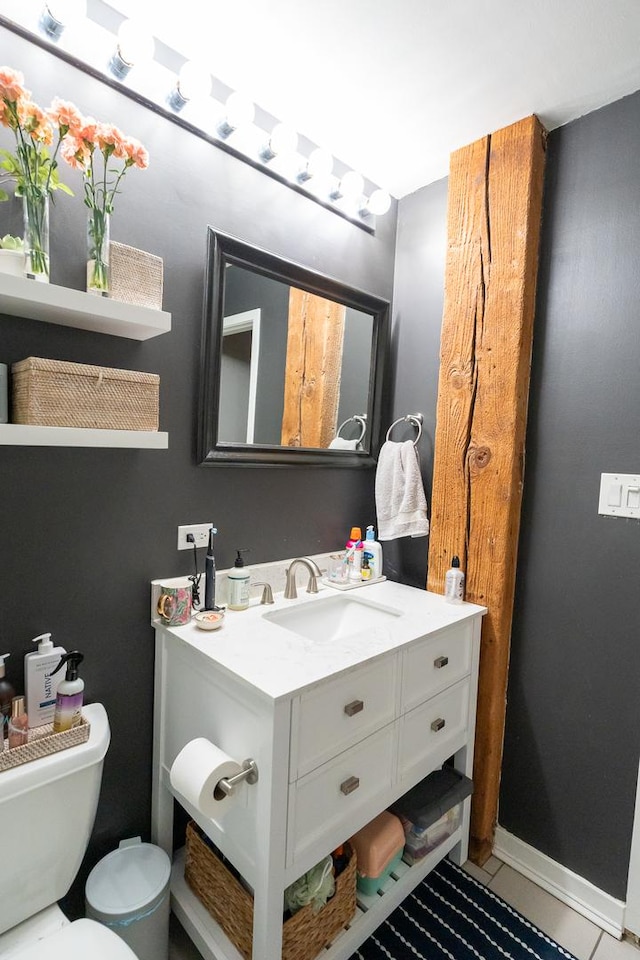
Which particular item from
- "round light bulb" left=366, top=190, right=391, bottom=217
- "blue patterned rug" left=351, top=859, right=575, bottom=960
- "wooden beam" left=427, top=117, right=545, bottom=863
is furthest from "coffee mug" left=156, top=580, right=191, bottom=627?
"round light bulb" left=366, top=190, right=391, bottom=217

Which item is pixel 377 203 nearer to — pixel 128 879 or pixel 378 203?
pixel 378 203

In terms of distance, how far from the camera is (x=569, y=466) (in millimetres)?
1417

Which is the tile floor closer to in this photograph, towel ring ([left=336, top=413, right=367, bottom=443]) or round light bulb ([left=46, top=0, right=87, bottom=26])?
towel ring ([left=336, top=413, right=367, bottom=443])

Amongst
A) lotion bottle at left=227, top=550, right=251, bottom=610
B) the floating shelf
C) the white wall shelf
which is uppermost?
the floating shelf

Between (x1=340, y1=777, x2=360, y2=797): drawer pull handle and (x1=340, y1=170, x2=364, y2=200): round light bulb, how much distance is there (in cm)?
175

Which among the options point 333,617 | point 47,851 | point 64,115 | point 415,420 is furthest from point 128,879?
point 64,115

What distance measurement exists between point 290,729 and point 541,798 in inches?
41.5

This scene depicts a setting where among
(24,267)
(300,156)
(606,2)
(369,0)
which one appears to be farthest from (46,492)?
(606,2)

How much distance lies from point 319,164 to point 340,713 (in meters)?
1.59

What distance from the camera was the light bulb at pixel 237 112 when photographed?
1254mm

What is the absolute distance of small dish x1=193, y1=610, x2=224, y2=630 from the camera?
1214 millimetres

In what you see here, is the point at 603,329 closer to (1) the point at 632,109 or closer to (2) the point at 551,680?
(1) the point at 632,109

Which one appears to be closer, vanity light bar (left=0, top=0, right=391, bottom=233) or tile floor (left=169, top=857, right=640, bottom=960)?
vanity light bar (left=0, top=0, right=391, bottom=233)

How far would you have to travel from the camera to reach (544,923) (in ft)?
4.38
